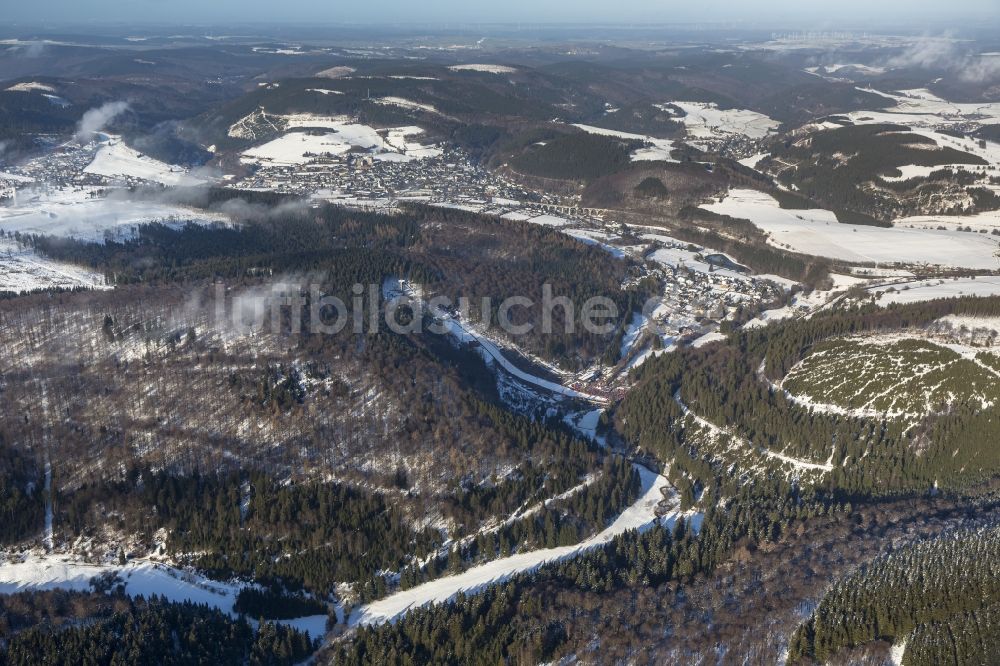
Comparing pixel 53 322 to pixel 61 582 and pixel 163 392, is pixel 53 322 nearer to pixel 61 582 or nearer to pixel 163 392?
pixel 163 392

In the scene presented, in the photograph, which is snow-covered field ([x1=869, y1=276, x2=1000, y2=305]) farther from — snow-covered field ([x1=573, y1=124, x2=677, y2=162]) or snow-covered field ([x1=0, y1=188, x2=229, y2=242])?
snow-covered field ([x1=0, y1=188, x2=229, y2=242])

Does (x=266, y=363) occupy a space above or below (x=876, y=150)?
below

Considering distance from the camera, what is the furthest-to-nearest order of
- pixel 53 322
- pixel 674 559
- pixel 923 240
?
pixel 923 240 → pixel 53 322 → pixel 674 559

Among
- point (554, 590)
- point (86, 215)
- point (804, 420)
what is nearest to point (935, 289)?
point (804, 420)

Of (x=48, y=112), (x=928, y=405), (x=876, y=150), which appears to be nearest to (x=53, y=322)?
(x=928, y=405)

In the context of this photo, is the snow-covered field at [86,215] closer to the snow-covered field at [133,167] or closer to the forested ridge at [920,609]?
the snow-covered field at [133,167]

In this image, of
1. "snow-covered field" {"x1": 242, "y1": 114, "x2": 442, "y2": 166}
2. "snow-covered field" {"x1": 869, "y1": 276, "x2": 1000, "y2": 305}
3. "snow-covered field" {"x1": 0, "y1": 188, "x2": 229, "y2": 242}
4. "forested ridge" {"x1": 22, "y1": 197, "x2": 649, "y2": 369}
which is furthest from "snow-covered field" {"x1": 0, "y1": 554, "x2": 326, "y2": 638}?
"snow-covered field" {"x1": 242, "y1": 114, "x2": 442, "y2": 166}
